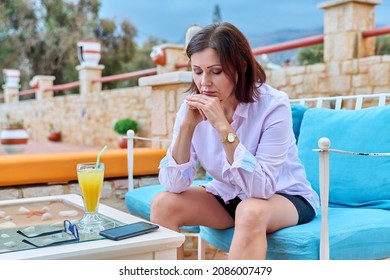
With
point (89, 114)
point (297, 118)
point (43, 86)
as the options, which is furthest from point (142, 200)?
point (43, 86)

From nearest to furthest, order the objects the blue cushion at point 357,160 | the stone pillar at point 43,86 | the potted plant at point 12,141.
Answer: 1. the blue cushion at point 357,160
2. the potted plant at point 12,141
3. the stone pillar at point 43,86

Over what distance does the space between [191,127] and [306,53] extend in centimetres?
876

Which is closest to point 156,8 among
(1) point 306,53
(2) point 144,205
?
(1) point 306,53

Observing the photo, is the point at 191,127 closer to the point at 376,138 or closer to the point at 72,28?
the point at 376,138

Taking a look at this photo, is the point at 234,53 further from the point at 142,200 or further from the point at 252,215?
the point at 142,200

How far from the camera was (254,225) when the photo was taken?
4.70 ft

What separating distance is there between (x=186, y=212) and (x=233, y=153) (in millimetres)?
277

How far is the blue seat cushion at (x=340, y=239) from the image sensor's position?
1.49 m

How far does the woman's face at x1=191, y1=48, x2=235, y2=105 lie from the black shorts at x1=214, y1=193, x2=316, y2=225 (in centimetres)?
37

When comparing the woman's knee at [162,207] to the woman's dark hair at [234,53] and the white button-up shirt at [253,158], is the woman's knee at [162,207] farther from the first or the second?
the woman's dark hair at [234,53]

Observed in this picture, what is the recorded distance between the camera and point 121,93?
751cm

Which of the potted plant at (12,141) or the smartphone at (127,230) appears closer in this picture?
the smartphone at (127,230)

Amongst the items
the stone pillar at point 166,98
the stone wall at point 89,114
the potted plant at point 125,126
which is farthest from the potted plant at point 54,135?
the stone pillar at point 166,98

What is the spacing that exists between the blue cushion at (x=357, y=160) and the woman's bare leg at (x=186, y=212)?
1.59 feet
